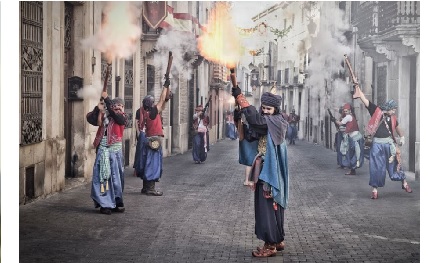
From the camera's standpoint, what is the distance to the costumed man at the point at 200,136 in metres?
14.2

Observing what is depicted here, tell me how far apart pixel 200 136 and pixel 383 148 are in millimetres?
5665

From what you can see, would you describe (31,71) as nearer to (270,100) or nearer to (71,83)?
(71,83)

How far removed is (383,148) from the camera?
980cm

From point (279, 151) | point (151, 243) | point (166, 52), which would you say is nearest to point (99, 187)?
point (151, 243)

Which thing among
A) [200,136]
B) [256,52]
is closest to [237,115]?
[256,52]

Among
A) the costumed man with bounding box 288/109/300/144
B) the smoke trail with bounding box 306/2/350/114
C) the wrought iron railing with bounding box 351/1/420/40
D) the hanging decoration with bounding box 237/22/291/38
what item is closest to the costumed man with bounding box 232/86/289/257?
the hanging decoration with bounding box 237/22/291/38

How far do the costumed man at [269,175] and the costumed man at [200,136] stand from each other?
7.36m

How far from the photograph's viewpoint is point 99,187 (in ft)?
27.8

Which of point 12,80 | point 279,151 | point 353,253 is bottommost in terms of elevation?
point 353,253

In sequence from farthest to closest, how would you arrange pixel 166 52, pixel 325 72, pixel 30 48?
pixel 166 52 → pixel 325 72 → pixel 30 48

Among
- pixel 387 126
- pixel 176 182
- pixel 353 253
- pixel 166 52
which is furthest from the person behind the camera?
pixel 166 52

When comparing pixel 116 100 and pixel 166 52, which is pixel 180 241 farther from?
pixel 166 52

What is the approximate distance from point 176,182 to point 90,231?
386 centimetres

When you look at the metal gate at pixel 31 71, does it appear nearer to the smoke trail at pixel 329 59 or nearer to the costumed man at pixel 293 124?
the costumed man at pixel 293 124
